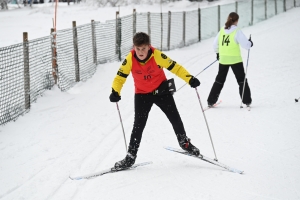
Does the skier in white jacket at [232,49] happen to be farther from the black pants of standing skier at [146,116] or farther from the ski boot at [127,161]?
the ski boot at [127,161]

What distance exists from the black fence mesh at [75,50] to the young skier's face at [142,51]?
3445 millimetres

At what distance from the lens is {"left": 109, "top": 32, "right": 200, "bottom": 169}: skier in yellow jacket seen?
4750 mm

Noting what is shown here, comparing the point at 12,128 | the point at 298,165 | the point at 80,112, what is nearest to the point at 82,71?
the point at 80,112

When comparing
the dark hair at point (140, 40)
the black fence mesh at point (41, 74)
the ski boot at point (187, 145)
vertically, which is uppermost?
the dark hair at point (140, 40)

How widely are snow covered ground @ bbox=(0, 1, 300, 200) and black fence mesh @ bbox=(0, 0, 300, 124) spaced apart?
1.13 feet

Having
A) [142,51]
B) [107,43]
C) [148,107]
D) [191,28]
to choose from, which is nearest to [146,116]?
[148,107]

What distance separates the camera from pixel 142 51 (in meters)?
4.57

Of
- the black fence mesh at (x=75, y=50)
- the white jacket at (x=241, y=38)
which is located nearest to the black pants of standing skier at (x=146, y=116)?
the white jacket at (x=241, y=38)

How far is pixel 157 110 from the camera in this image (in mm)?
8258

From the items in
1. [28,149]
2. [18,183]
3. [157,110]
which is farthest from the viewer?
[157,110]

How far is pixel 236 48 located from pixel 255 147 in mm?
2582

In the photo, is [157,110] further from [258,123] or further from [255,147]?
[255,147]

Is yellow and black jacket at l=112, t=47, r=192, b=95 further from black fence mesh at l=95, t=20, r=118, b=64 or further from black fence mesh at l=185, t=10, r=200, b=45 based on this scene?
black fence mesh at l=185, t=10, r=200, b=45

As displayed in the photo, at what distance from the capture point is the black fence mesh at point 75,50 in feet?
25.8
